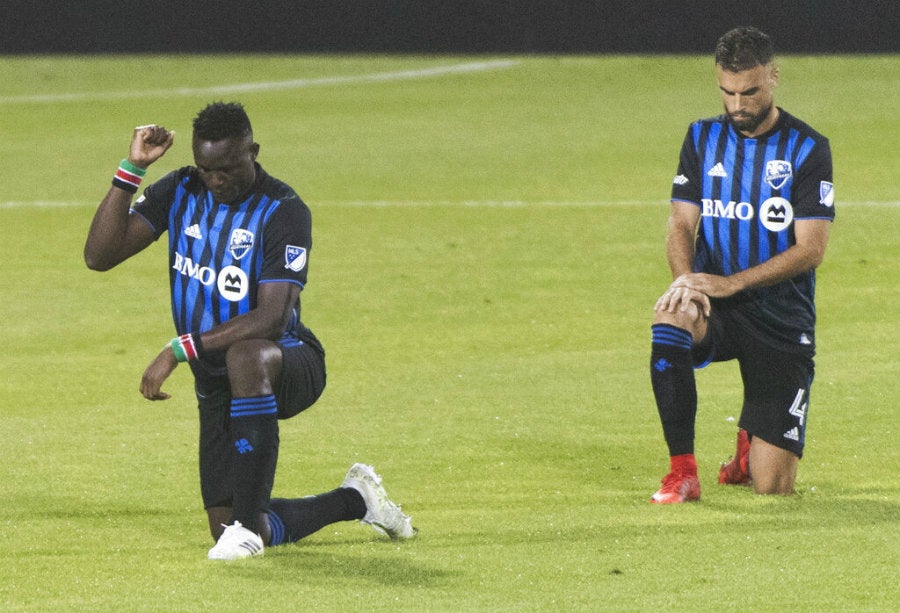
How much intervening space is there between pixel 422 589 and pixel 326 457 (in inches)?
87.8

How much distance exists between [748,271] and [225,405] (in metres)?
2.09

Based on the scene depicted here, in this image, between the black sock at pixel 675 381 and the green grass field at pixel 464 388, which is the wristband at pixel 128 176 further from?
the black sock at pixel 675 381

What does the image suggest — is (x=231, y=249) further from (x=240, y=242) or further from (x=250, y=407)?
(x=250, y=407)

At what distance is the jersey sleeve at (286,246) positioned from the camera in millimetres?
5645

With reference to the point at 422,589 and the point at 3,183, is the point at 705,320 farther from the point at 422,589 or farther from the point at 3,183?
the point at 3,183

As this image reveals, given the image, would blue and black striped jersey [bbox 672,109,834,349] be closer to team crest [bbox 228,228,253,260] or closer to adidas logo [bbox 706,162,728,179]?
adidas logo [bbox 706,162,728,179]

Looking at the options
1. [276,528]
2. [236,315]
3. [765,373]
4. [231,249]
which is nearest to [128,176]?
[231,249]

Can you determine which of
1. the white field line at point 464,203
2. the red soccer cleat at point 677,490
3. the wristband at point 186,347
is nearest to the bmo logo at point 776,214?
the red soccer cleat at point 677,490

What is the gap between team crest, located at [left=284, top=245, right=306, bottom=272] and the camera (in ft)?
18.5

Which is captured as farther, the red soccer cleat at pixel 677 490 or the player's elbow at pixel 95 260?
the red soccer cleat at pixel 677 490

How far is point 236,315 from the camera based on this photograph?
5.77 m
